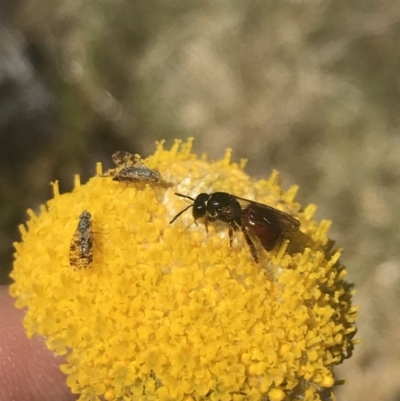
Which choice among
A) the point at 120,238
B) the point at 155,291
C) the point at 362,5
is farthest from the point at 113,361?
the point at 362,5

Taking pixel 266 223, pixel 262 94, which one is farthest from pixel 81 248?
pixel 262 94

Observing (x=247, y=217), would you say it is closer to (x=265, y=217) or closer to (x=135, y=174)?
(x=265, y=217)

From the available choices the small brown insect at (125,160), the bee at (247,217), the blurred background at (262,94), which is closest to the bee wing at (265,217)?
the bee at (247,217)

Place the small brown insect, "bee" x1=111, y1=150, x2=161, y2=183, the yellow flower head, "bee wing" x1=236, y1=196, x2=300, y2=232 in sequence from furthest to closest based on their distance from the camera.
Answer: the small brown insect
"bee" x1=111, y1=150, x2=161, y2=183
"bee wing" x1=236, y1=196, x2=300, y2=232
the yellow flower head

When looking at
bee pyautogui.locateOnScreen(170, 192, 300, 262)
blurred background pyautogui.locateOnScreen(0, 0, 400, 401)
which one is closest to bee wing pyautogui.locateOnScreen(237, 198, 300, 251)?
bee pyautogui.locateOnScreen(170, 192, 300, 262)

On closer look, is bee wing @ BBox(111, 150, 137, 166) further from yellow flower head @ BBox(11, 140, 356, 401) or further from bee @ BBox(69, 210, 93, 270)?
bee @ BBox(69, 210, 93, 270)

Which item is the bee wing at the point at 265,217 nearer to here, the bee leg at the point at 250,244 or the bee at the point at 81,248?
the bee leg at the point at 250,244

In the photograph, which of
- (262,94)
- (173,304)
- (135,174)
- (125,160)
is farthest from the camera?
(262,94)

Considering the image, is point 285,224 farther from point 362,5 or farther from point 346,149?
point 362,5
